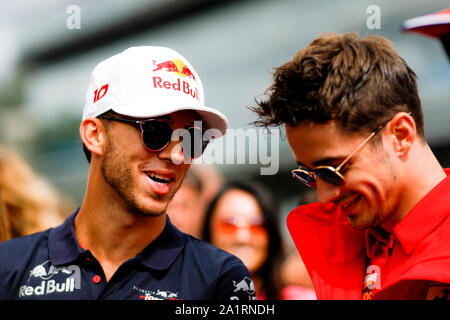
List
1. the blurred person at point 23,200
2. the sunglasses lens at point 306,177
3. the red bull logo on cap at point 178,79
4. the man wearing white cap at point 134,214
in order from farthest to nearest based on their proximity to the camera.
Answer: the blurred person at point 23,200 → the red bull logo on cap at point 178,79 → the man wearing white cap at point 134,214 → the sunglasses lens at point 306,177

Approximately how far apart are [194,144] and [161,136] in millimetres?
168

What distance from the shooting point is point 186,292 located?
2223 millimetres

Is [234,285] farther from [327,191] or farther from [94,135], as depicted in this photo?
[94,135]

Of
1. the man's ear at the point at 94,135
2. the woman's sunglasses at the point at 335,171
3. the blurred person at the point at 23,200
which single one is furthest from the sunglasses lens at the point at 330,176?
the blurred person at the point at 23,200

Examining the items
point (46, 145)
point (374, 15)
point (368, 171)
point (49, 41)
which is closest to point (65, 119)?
point (46, 145)

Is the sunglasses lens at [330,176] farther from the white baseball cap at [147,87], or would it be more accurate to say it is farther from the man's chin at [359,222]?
the white baseball cap at [147,87]

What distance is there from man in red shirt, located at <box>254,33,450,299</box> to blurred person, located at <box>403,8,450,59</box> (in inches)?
5.8

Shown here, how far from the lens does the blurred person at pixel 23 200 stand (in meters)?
3.34

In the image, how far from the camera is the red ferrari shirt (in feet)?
5.99

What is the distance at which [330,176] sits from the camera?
200 cm

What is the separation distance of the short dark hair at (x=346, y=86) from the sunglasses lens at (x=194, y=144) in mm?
449

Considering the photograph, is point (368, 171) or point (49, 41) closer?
point (368, 171)
